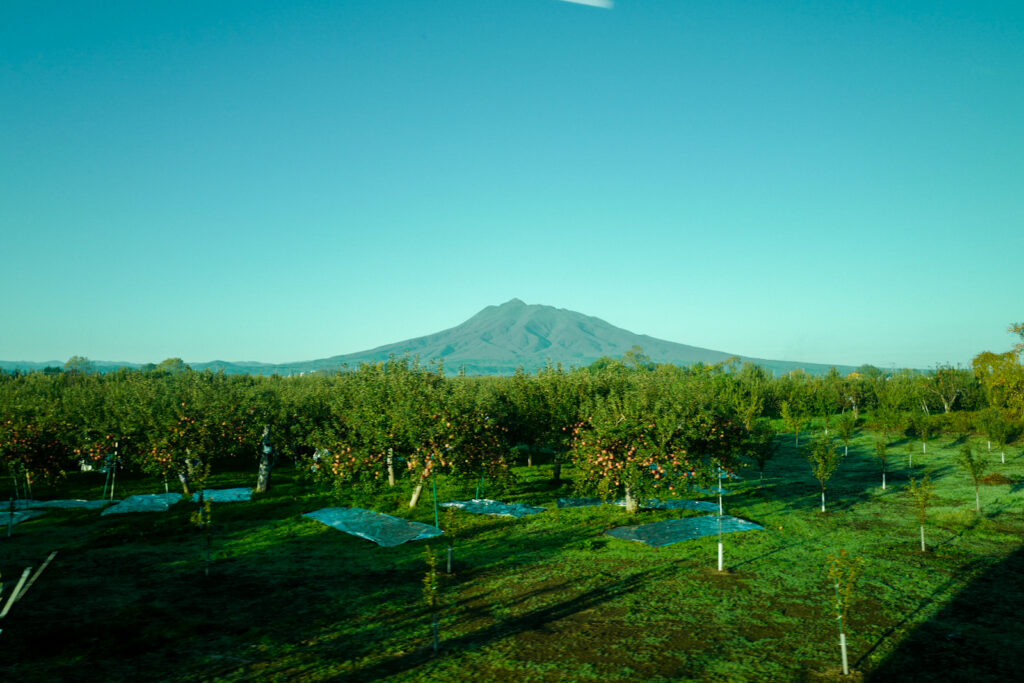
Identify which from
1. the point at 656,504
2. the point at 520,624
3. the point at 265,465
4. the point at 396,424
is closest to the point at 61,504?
the point at 265,465

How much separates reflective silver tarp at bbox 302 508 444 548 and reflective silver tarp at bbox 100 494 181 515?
8.07m

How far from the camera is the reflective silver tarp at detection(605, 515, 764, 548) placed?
19.9 metres

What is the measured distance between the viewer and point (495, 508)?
25828 mm

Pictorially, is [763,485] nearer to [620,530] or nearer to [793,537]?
[793,537]

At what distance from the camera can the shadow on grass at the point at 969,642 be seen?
35.4 ft

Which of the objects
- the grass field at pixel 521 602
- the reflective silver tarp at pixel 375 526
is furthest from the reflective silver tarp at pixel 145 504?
the reflective silver tarp at pixel 375 526

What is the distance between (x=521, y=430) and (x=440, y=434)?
36.6ft

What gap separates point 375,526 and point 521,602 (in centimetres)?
968

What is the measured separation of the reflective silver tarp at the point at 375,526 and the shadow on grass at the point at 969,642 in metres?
15.1

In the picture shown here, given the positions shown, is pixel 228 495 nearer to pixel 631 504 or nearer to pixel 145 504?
pixel 145 504

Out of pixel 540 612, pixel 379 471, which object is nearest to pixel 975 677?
pixel 540 612

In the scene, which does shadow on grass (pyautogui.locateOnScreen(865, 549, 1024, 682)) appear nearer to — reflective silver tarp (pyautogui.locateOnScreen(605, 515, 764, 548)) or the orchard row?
reflective silver tarp (pyautogui.locateOnScreen(605, 515, 764, 548))

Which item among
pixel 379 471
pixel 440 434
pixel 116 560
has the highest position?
pixel 440 434

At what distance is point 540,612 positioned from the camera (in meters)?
13.9
